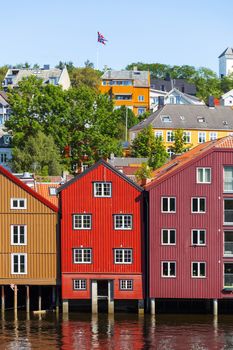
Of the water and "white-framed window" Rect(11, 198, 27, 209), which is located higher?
"white-framed window" Rect(11, 198, 27, 209)

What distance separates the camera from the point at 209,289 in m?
86.0

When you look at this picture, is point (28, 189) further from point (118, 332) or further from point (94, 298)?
point (118, 332)

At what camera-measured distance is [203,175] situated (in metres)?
87.0

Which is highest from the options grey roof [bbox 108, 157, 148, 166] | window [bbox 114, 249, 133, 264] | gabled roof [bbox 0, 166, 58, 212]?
grey roof [bbox 108, 157, 148, 166]

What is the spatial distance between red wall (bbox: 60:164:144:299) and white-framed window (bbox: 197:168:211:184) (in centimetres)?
524

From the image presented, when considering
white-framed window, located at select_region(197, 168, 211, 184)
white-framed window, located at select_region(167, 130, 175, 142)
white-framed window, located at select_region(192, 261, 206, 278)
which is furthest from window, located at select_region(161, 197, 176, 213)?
white-framed window, located at select_region(167, 130, 175, 142)

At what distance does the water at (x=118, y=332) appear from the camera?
75.6m

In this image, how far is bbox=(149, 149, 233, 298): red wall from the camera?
86.1 meters

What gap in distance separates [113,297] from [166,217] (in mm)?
8131

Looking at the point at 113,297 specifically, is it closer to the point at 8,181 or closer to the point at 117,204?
the point at 117,204

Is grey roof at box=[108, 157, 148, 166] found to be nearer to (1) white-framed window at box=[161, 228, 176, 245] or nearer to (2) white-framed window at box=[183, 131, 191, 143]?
(2) white-framed window at box=[183, 131, 191, 143]

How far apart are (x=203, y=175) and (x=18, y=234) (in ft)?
54.3

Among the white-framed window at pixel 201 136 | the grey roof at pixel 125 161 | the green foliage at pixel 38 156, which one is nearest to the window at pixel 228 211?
the green foliage at pixel 38 156

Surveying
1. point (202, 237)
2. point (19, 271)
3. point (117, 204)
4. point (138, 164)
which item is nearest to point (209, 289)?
point (202, 237)
